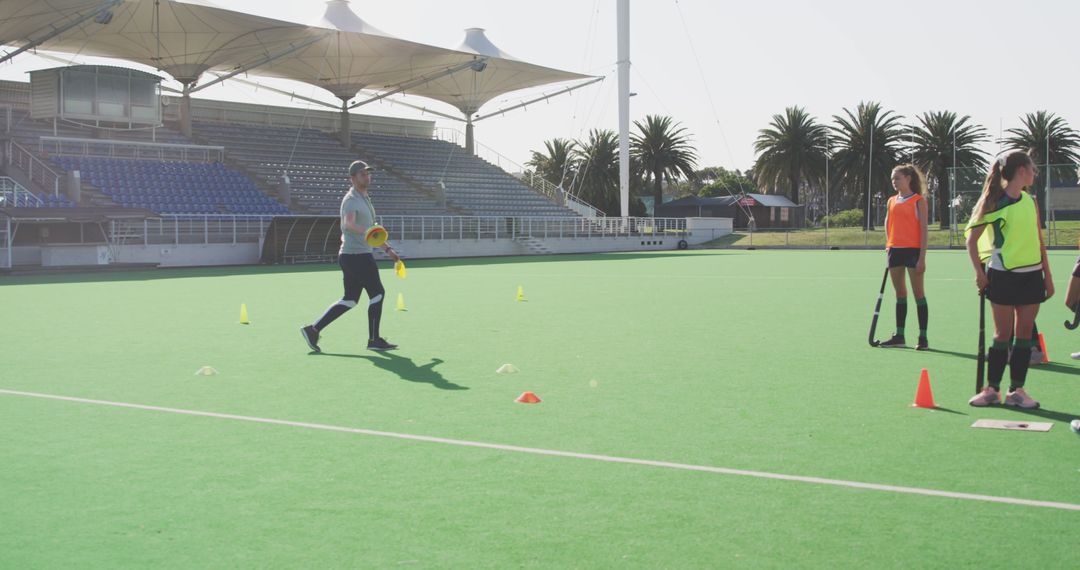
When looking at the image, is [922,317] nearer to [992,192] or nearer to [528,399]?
[992,192]

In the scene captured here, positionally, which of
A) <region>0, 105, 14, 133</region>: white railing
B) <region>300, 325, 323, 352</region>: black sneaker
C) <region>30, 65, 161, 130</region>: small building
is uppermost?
<region>30, 65, 161, 130</region>: small building

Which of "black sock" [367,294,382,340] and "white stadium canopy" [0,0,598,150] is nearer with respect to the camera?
"black sock" [367,294,382,340]

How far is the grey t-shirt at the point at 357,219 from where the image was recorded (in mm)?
10523

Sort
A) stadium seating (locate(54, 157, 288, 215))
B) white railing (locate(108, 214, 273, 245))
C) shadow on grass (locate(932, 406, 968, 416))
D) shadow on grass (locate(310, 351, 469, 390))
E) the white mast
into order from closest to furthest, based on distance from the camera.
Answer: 1. shadow on grass (locate(932, 406, 968, 416))
2. shadow on grass (locate(310, 351, 469, 390))
3. white railing (locate(108, 214, 273, 245))
4. stadium seating (locate(54, 157, 288, 215))
5. the white mast

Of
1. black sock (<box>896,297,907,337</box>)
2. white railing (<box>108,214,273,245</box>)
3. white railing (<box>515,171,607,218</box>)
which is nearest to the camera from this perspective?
black sock (<box>896,297,907,337</box>)

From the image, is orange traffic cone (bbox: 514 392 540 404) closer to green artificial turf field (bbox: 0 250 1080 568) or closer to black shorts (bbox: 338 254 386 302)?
green artificial turf field (bbox: 0 250 1080 568)

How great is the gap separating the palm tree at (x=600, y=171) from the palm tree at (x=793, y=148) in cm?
1169

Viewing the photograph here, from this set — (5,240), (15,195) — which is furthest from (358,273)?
(15,195)

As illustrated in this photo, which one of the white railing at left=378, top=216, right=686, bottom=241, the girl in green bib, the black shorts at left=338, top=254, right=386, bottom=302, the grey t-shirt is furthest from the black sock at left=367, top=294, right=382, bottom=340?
the white railing at left=378, top=216, right=686, bottom=241

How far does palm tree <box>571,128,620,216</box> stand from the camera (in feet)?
270

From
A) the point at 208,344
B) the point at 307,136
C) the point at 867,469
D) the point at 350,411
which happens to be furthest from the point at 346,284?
the point at 307,136

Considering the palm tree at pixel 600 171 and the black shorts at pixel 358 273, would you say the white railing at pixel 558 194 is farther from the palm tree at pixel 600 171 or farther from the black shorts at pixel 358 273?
the black shorts at pixel 358 273

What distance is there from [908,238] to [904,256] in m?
0.20

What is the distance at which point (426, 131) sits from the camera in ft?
217
